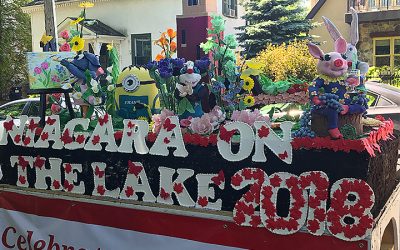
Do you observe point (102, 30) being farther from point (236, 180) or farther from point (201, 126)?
point (236, 180)

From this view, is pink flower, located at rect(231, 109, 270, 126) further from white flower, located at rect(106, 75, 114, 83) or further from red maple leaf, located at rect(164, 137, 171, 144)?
white flower, located at rect(106, 75, 114, 83)

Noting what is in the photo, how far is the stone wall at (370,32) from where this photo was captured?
598 inches

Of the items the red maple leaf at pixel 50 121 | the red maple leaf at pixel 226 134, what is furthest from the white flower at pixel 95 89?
the red maple leaf at pixel 226 134

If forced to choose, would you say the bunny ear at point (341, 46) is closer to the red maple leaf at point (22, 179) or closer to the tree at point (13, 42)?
the red maple leaf at point (22, 179)

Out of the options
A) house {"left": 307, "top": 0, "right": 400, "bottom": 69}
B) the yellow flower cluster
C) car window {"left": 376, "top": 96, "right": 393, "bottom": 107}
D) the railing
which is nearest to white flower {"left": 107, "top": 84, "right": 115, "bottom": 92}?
car window {"left": 376, "top": 96, "right": 393, "bottom": 107}

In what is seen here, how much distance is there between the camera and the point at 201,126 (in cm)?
277

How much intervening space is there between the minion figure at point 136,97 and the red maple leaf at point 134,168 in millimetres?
585

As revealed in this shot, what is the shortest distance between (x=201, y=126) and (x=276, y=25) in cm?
1352

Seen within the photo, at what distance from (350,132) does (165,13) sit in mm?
16442

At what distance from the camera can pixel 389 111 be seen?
245 inches

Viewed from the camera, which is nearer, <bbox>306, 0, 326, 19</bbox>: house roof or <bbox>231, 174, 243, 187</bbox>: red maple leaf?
<bbox>231, 174, 243, 187</bbox>: red maple leaf

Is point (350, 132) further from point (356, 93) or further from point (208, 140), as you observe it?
point (208, 140)

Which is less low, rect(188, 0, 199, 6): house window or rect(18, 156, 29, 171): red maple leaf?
rect(188, 0, 199, 6): house window

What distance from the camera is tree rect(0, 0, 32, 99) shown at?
926 inches
